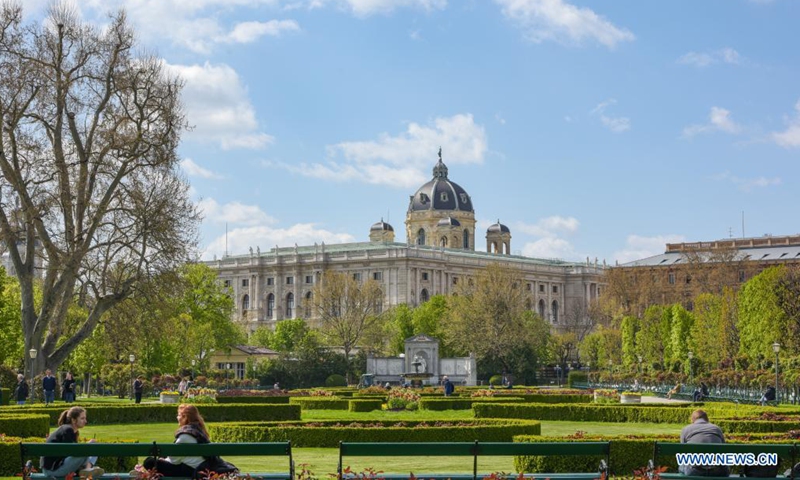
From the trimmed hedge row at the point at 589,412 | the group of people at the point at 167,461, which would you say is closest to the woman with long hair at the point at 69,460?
the group of people at the point at 167,461

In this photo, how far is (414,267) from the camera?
132 meters

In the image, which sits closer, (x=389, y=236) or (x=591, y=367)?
(x=591, y=367)

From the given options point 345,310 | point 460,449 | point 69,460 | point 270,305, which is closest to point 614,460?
point 460,449

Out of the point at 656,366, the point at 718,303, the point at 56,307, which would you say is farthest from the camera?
the point at 656,366

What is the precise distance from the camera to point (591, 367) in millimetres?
102062

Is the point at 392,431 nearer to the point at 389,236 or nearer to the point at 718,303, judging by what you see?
the point at 718,303

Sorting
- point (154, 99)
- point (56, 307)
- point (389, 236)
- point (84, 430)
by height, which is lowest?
point (84, 430)

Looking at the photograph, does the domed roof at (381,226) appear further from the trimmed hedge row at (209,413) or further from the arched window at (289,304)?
the trimmed hedge row at (209,413)

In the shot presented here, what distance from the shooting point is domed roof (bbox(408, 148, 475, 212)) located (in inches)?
6240

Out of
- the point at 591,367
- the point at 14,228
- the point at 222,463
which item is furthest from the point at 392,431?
the point at 591,367

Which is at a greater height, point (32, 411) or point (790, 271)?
point (790, 271)

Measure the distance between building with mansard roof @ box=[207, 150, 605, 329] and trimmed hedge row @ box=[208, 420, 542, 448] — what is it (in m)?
101

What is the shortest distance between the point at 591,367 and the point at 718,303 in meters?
27.7

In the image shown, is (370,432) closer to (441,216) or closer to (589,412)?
(589,412)
